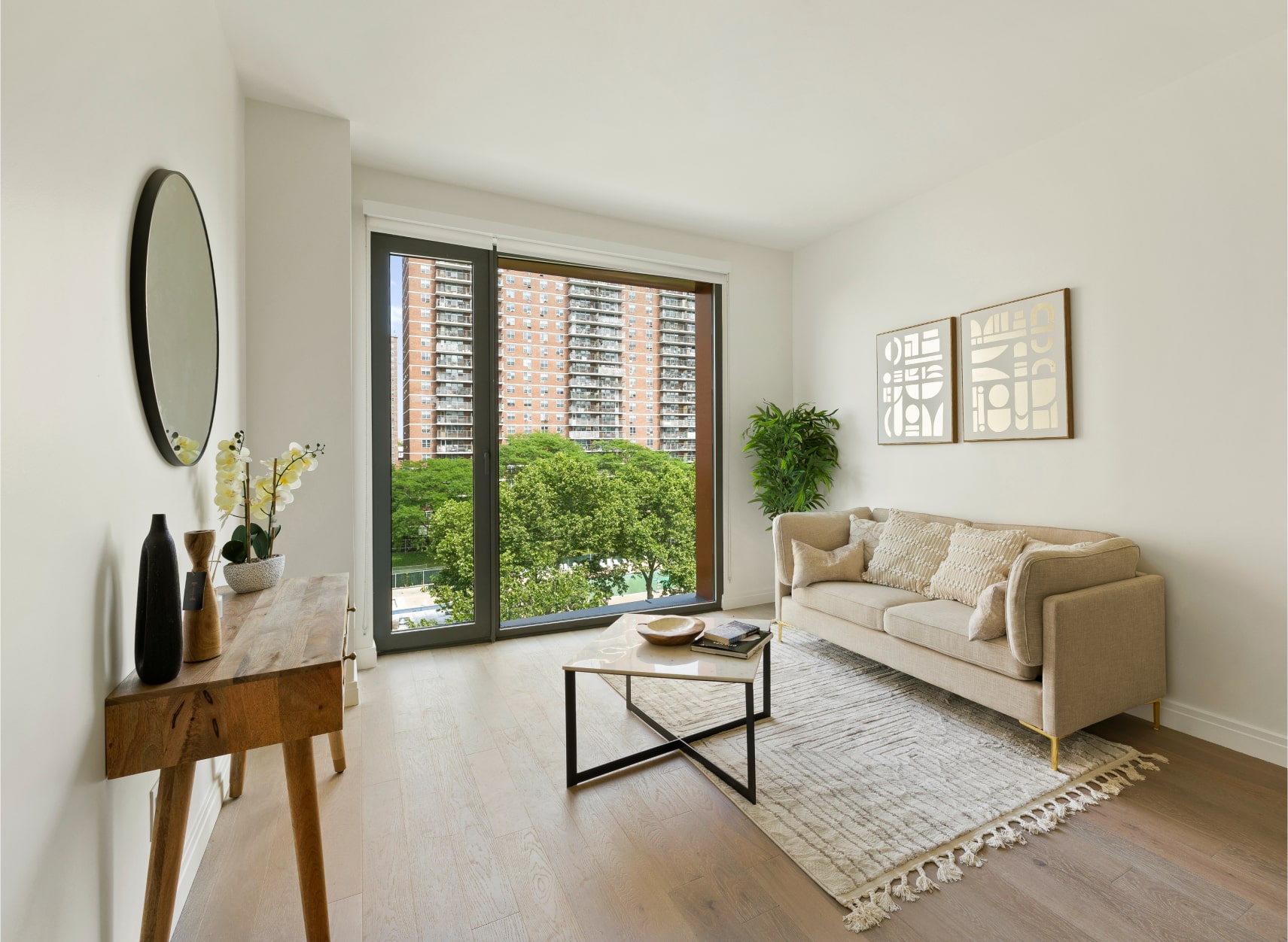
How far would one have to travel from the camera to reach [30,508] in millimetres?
923

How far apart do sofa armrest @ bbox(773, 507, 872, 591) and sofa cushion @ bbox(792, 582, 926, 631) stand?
18cm

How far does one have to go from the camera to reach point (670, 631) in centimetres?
234

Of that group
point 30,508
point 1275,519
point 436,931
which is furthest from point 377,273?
point 1275,519

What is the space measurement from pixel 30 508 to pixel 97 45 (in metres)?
0.91

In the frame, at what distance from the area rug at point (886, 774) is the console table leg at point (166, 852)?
1.48 meters

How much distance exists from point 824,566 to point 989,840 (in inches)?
69.4

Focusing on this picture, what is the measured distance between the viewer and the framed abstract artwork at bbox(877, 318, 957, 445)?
11.5 feet

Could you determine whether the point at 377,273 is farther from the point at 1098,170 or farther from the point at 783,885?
the point at 1098,170

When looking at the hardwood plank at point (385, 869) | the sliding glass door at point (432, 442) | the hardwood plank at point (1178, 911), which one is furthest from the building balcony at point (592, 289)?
the hardwood plank at point (1178, 911)

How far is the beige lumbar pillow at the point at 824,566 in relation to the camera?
11.4 feet

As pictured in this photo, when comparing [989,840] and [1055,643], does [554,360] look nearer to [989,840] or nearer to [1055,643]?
[1055,643]

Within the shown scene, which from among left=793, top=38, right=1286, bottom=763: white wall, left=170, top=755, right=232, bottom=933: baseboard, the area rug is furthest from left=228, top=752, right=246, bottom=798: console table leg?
left=793, top=38, right=1286, bottom=763: white wall

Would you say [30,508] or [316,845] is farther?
[316,845]

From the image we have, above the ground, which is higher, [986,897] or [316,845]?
[316,845]
